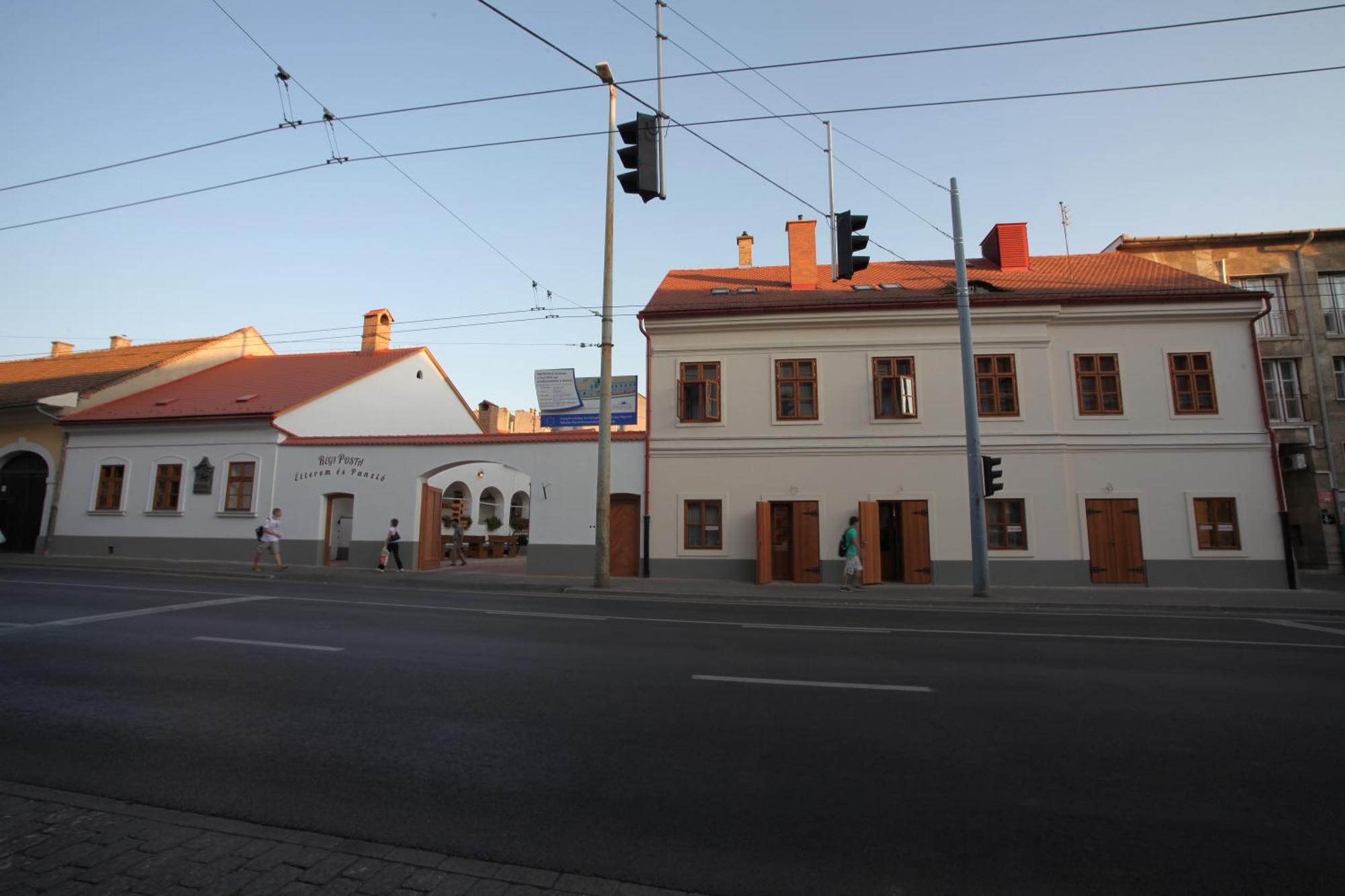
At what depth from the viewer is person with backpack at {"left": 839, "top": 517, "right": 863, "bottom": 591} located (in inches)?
665

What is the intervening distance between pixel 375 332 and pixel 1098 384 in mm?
27868

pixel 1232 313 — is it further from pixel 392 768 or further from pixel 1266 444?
pixel 392 768

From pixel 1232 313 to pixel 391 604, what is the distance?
2279 cm

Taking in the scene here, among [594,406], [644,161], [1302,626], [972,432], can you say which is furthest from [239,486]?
[1302,626]

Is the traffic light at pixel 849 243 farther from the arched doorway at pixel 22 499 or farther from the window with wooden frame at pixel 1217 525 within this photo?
the arched doorway at pixel 22 499

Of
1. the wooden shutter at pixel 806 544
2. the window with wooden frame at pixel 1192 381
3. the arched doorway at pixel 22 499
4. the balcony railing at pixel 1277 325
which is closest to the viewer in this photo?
the wooden shutter at pixel 806 544

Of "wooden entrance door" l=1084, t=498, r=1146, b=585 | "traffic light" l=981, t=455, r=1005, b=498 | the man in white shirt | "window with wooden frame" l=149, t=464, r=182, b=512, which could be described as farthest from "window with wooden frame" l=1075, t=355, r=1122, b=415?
"window with wooden frame" l=149, t=464, r=182, b=512

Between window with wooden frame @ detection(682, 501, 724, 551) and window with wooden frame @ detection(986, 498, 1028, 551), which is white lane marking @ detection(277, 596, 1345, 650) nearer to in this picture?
window with wooden frame @ detection(682, 501, 724, 551)

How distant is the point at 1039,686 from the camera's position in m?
6.41

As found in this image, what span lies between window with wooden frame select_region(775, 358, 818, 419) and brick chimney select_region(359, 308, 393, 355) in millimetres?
19214

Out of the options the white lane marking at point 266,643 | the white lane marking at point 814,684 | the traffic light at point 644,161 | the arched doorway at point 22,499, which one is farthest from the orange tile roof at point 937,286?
the arched doorway at point 22,499

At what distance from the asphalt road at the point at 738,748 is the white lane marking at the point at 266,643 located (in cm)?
6

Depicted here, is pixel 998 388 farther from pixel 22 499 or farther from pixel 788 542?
pixel 22 499

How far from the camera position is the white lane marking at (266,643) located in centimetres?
786
